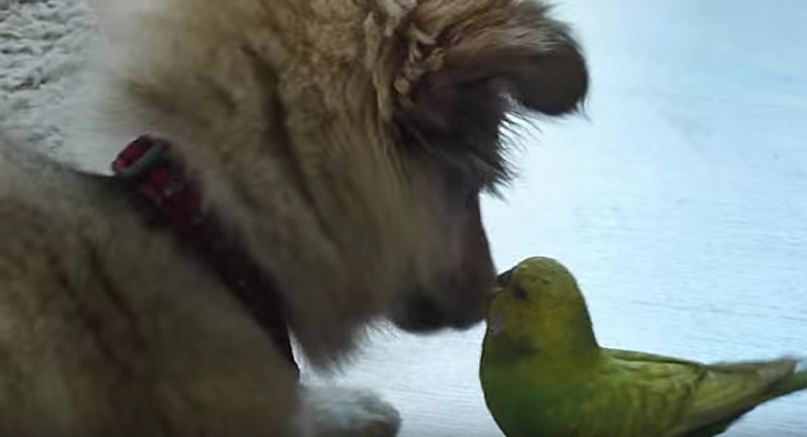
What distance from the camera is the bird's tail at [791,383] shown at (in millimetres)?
1442

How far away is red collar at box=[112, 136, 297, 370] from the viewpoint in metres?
1.20

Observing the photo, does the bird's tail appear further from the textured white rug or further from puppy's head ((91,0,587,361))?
the textured white rug

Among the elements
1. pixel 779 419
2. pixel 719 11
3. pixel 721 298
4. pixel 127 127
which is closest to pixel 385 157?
pixel 127 127

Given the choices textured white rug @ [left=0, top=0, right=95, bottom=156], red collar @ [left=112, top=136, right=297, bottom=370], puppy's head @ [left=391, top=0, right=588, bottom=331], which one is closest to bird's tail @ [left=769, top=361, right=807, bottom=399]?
puppy's head @ [left=391, top=0, right=588, bottom=331]

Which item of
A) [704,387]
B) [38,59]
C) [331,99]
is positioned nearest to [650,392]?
[704,387]

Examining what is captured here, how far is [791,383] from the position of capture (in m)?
1.45

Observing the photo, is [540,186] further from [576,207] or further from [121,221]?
[121,221]

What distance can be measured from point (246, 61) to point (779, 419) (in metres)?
0.83

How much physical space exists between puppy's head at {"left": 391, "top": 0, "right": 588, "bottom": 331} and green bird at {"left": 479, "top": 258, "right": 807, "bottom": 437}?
0.14 m

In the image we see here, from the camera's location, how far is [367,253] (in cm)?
125

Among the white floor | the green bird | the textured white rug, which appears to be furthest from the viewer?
the textured white rug

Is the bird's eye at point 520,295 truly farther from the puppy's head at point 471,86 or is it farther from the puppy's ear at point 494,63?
the puppy's ear at point 494,63

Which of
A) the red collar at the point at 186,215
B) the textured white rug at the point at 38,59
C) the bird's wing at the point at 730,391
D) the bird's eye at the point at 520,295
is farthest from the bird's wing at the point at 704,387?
the textured white rug at the point at 38,59

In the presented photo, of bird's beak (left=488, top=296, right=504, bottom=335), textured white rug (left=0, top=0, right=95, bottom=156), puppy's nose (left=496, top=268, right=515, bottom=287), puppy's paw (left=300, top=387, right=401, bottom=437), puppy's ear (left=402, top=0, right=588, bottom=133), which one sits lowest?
puppy's paw (left=300, top=387, right=401, bottom=437)
